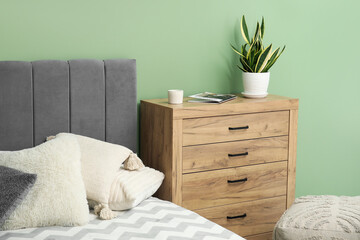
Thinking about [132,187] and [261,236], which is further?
[261,236]

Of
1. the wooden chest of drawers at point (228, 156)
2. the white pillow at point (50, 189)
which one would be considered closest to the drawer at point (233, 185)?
the wooden chest of drawers at point (228, 156)

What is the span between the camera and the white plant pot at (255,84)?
2971 millimetres

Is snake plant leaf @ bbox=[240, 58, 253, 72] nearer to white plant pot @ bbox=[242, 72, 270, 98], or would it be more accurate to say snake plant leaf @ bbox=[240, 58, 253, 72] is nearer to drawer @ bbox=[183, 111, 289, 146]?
white plant pot @ bbox=[242, 72, 270, 98]

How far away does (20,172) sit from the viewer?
2.13 metres

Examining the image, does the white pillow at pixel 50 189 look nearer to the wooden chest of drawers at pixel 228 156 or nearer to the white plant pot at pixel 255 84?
the wooden chest of drawers at pixel 228 156

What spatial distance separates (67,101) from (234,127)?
908 mm

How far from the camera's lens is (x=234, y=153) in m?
2.83

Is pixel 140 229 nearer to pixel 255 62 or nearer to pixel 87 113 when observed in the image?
pixel 87 113

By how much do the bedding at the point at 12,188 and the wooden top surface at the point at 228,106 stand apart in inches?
32.8

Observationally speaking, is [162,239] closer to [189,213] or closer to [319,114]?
[189,213]

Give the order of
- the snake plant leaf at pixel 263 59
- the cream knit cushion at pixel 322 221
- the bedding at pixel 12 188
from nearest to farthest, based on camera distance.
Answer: the bedding at pixel 12 188 → the cream knit cushion at pixel 322 221 → the snake plant leaf at pixel 263 59

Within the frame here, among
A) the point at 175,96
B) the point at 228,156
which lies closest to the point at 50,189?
the point at 175,96

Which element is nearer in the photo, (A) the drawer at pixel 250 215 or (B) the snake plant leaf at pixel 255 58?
(A) the drawer at pixel 250 215

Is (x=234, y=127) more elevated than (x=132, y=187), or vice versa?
(x=234, y=127)
